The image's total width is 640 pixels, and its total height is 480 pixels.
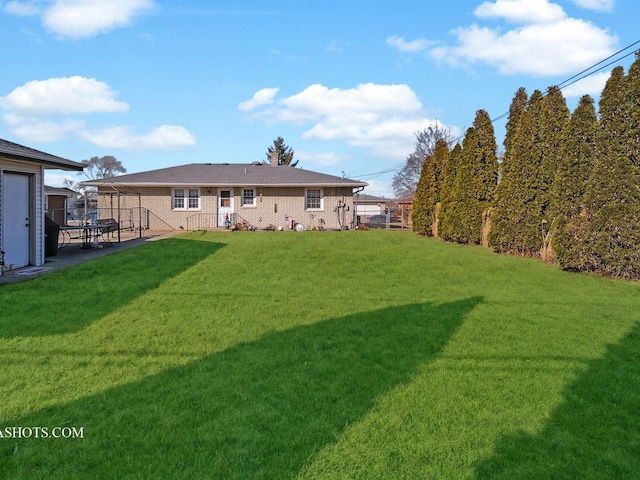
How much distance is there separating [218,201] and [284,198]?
365 cm

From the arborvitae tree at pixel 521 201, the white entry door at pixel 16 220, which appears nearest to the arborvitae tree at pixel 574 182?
the arborvitae tree at pixel 521 201

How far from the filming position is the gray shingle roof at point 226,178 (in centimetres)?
2298

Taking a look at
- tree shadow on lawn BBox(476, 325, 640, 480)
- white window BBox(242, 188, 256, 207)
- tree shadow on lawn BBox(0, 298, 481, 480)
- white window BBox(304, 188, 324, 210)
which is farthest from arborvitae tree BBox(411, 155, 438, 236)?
tree shadow on lawn BBox(476, 325, 640, 480)

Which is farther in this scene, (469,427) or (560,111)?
(560,111)

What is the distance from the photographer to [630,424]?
10.3 ft

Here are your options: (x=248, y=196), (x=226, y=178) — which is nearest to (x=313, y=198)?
(x=248, y=196)

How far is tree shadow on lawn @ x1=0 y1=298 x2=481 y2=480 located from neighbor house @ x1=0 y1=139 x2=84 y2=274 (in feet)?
24.2

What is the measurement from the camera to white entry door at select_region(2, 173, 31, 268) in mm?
9266

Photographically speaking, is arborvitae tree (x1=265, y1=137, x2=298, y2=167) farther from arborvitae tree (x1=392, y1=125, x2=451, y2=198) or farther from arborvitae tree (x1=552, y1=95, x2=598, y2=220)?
arborvitae tree (x1=552, y1=95, x2=598, y2=220)

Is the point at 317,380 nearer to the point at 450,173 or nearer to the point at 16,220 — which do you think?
the point at 16,220

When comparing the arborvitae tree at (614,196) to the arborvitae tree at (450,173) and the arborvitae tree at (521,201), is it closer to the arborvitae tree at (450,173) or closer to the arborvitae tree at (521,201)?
the arborvitae tree at (521,201)

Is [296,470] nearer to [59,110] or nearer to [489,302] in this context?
[489,302]

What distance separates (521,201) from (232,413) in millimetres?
12158

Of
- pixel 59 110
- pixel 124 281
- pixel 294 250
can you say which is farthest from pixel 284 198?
pixel 124 281
